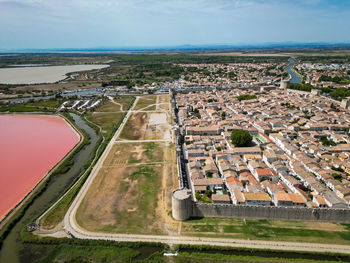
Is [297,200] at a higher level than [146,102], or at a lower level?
lower

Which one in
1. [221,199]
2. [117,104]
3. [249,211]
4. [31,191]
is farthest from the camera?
[117,104]

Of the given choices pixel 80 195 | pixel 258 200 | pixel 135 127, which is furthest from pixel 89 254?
pixel 135 127

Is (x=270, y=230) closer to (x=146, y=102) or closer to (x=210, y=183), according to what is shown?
(x=210, y=183)

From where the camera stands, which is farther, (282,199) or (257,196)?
(257,196)

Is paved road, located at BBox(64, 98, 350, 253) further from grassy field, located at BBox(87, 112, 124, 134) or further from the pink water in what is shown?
grassy field, located at BBox(87, 112, 124, 134)

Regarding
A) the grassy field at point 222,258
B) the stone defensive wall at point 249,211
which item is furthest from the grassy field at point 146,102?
the grassy field at point 222,258

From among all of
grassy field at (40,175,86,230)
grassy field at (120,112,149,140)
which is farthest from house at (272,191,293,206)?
grassy field at (120,112,149,140)
